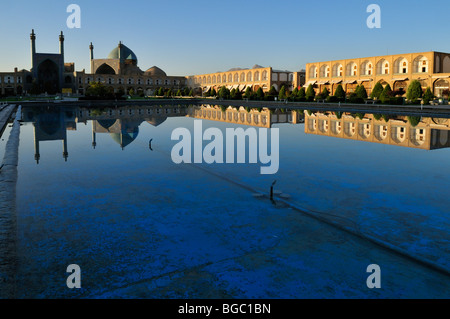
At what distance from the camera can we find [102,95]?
130 feet

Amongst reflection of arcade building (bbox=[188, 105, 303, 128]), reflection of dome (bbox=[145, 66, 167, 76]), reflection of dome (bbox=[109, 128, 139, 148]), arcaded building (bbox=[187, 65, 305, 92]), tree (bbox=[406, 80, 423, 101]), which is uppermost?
reflection of dome (bbox=[145, 66, 167, 76])

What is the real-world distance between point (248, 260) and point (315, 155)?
20.5 ft

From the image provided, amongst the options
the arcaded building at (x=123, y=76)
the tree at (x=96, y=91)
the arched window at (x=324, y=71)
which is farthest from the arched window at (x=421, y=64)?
the arcaded building at (x=123, y=76)

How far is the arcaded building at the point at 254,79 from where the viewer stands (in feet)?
171

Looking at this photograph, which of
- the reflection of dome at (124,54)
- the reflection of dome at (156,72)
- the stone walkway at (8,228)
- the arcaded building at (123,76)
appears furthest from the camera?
the reflection of dome at (156,72)

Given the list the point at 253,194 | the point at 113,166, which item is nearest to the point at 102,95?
the point at 113,166

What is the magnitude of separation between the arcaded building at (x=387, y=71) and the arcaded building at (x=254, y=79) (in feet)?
24.0

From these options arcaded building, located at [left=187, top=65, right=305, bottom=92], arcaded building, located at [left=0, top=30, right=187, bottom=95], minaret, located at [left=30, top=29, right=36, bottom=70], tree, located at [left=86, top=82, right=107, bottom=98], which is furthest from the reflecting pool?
minaret, located at [left=30, top=29, right=36, bottom=70]

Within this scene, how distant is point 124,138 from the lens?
41.0 ft

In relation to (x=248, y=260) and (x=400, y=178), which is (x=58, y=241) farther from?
(x=400, y=178)

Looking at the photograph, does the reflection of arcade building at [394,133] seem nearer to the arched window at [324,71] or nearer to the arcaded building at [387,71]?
the arcaded building at [387,71]

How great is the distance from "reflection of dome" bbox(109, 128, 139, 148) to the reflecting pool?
8.14 ft

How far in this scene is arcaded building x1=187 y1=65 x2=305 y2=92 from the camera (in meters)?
52.2

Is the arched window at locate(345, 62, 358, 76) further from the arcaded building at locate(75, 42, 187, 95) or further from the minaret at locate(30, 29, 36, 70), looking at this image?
the minaret at locate(30, 29, 36, 70)
